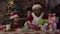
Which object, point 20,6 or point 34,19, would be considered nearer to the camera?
point 34,19

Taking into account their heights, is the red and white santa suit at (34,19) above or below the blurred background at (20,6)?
below

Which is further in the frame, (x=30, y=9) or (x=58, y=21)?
(x=30, y=9)

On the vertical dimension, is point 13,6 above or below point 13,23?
above

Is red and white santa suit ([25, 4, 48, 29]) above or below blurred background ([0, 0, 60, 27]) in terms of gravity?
below

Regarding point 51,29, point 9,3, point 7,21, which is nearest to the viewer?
point 51,29

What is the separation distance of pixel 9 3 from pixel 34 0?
23 cm

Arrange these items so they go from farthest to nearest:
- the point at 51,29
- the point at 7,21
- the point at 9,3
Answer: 1. the point at 9,3
2. the point at 7,21
3. the point at 51,29

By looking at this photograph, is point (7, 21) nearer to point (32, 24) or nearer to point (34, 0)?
point (32, 24)

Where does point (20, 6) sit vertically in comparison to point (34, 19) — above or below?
above

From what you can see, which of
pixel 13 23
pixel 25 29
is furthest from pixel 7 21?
pixel 25 29

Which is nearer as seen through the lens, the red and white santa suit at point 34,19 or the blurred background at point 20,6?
the red and white santa suit at point 34,19

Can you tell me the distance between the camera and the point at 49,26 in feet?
3.68

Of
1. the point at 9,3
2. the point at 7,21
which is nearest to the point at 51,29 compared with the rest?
the point at 7,21

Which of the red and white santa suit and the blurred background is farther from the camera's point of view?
the blurred background
